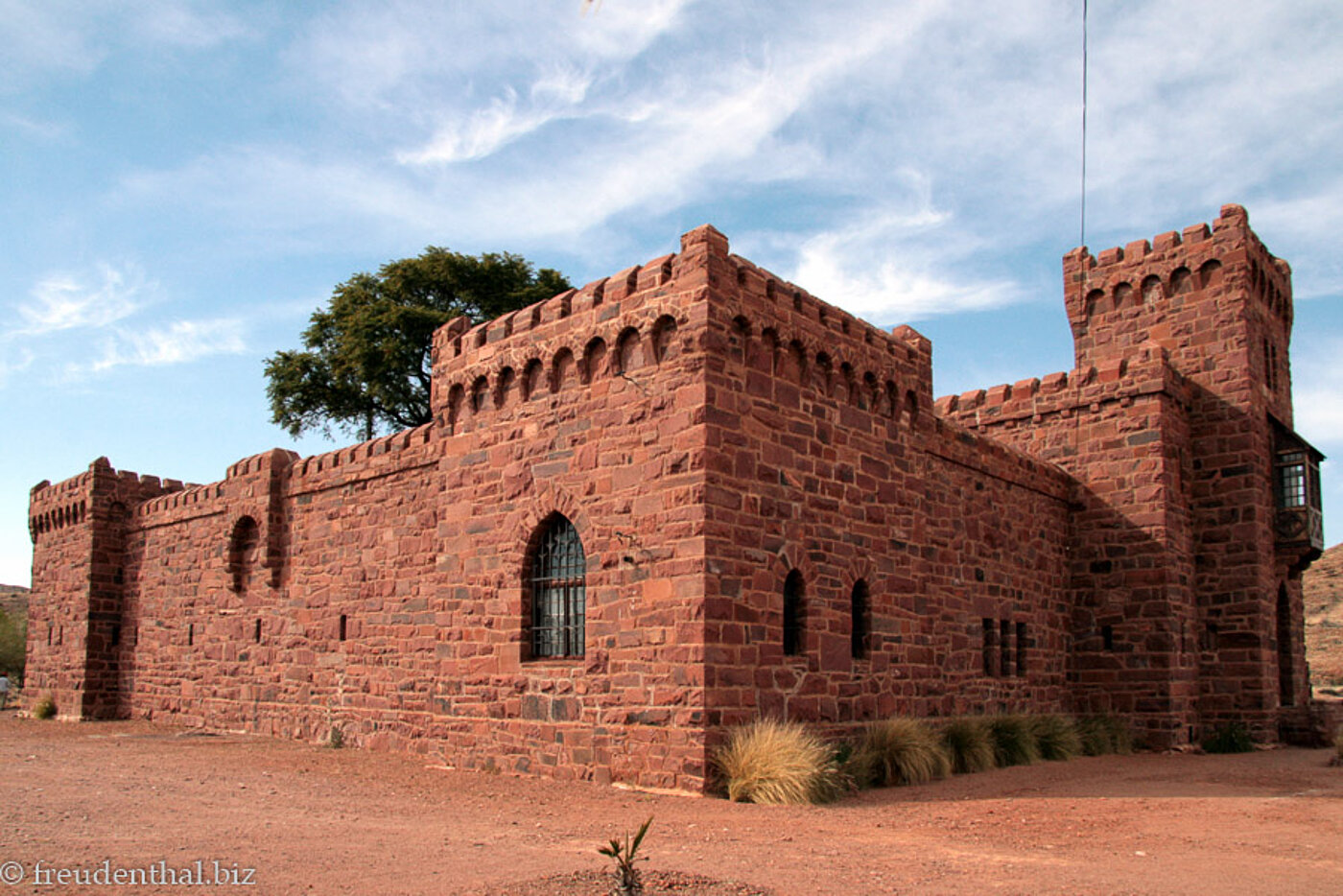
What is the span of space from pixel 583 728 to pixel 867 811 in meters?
3.25

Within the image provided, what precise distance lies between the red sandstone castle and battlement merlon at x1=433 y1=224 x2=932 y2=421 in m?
0.04

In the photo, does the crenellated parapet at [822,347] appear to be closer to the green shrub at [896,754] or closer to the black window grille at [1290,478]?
the green shrub at [896,754]

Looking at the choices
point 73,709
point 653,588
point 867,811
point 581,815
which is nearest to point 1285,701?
point 867,811

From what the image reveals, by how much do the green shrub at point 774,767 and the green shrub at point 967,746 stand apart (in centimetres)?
349

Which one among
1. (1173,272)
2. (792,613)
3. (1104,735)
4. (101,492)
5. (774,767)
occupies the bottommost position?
(1104,735)

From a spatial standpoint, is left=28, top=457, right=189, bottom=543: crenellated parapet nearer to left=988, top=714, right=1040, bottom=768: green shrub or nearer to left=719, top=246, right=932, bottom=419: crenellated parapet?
left=719, top=246, right=932, bottom=419: crenellated parapet

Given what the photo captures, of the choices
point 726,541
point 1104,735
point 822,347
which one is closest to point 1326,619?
point 1104,735

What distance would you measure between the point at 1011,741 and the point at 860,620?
3567mm

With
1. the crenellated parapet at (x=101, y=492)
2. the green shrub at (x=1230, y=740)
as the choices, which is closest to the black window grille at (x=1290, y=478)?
the green shrub at (x=1230, y=740)

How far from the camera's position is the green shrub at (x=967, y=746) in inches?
548

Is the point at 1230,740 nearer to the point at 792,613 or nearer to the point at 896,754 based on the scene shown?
the point at 896,754

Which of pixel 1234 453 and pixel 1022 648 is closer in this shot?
pixel 1022 648

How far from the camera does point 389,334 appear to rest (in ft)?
112

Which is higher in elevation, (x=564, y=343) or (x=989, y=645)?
(x=564, y=343)
